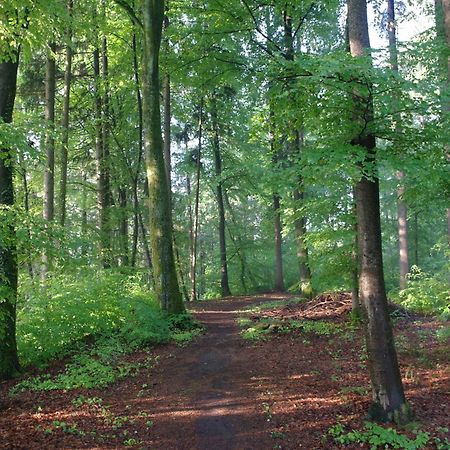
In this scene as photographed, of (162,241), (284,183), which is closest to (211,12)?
(162,241)

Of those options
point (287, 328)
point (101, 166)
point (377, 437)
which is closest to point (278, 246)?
point (101, 166)

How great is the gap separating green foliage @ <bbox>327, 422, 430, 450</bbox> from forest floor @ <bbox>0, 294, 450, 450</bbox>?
0.36ft

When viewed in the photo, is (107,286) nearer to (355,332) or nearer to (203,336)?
(203,336)

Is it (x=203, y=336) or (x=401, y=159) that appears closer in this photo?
(x=401, y=159)

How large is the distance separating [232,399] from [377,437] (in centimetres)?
219

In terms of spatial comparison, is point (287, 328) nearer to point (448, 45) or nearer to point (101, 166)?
point (448, 45)

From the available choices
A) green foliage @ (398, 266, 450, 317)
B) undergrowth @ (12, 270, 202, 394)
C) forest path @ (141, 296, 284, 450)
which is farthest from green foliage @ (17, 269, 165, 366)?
green foliage @ (398, 266, 450, 317)

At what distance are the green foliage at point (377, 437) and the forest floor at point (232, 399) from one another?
0.11m

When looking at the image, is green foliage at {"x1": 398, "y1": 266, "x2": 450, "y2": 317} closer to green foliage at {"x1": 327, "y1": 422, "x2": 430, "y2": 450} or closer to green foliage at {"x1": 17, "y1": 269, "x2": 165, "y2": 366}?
green foliage at {"x1": 327, "y1": 422, "x2": 430, "y2": 450}

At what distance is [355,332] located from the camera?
31.8ft

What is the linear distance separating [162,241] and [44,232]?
5179 millimetres

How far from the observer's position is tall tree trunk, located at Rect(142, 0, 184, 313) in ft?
35.6

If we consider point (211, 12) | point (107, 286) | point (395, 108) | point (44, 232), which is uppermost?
point (211, 12)

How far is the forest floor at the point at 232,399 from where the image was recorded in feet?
16.8
